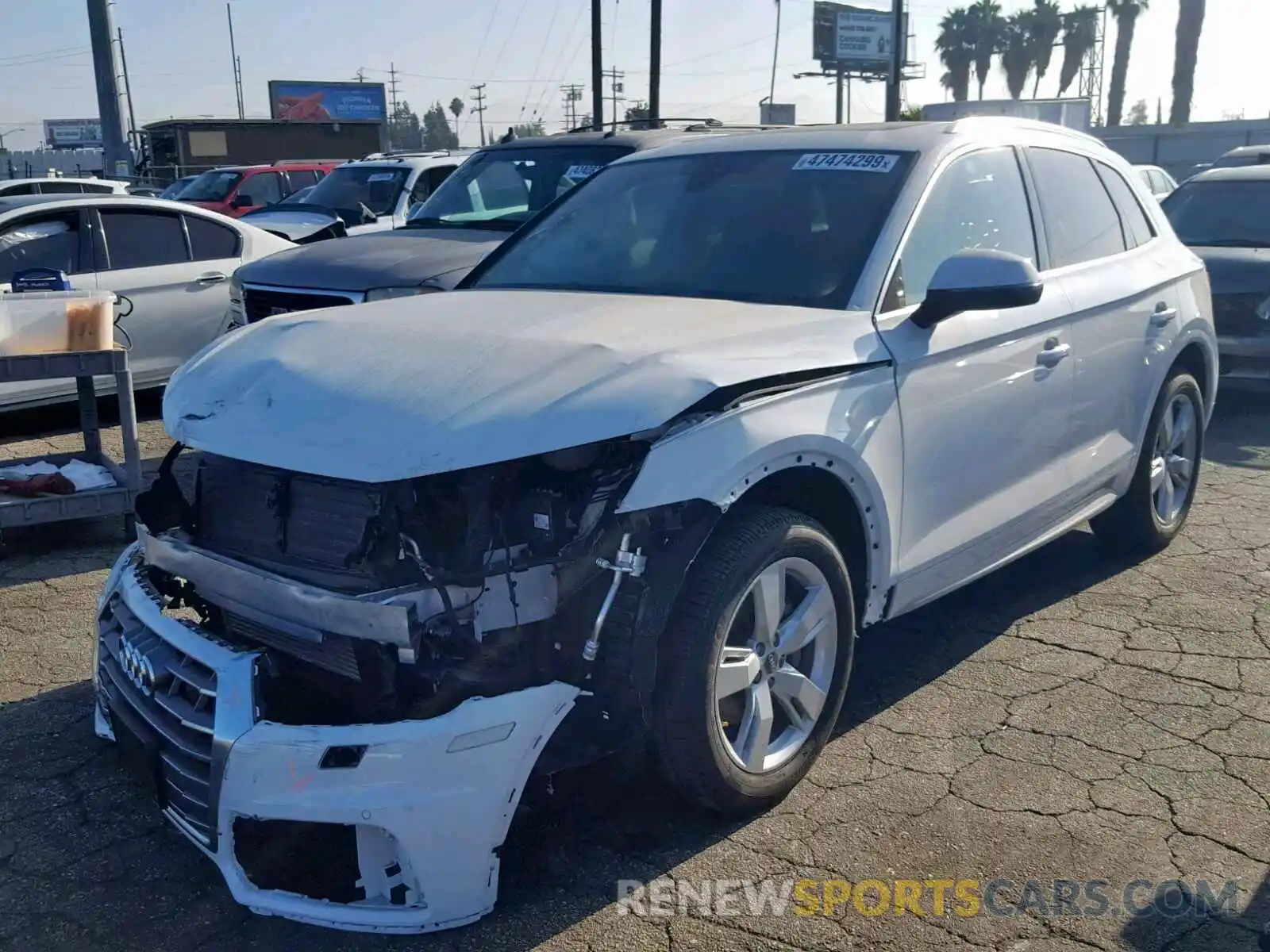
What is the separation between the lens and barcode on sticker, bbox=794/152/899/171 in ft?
13.7

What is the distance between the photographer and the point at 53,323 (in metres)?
5.82

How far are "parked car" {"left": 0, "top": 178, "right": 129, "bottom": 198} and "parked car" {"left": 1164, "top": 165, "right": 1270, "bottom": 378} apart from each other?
10461mm

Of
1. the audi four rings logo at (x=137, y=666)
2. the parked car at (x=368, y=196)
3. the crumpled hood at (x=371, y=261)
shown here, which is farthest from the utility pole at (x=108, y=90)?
the audi four rings logo at (x=137, y=666)

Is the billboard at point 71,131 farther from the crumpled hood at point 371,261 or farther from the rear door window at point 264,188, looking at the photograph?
the crumpled hood at point 371,261

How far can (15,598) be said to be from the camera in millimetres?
5297

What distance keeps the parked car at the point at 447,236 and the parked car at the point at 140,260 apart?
1.30 m

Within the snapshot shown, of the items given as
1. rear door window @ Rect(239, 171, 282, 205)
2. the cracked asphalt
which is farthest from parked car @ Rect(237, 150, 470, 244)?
the cracked asphalt

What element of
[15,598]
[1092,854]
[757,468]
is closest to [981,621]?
[1092,854]

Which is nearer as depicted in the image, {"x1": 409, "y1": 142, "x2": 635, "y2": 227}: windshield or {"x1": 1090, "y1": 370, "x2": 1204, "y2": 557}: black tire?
{"x1": 1090, "y1": 370, "x2": 1204, "y2": 557}: black tire

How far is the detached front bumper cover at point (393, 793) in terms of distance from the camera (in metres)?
2.71

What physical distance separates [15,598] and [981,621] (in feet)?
13.3

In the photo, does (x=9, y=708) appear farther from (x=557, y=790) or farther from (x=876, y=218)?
(x=876, y=218)

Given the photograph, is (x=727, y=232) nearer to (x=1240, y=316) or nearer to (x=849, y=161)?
(x=849, y=161)

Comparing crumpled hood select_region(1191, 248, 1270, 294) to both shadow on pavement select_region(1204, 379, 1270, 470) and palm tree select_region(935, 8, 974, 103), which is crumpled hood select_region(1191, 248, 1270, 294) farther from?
palm tree select_region(935, 8, 974, 103)
